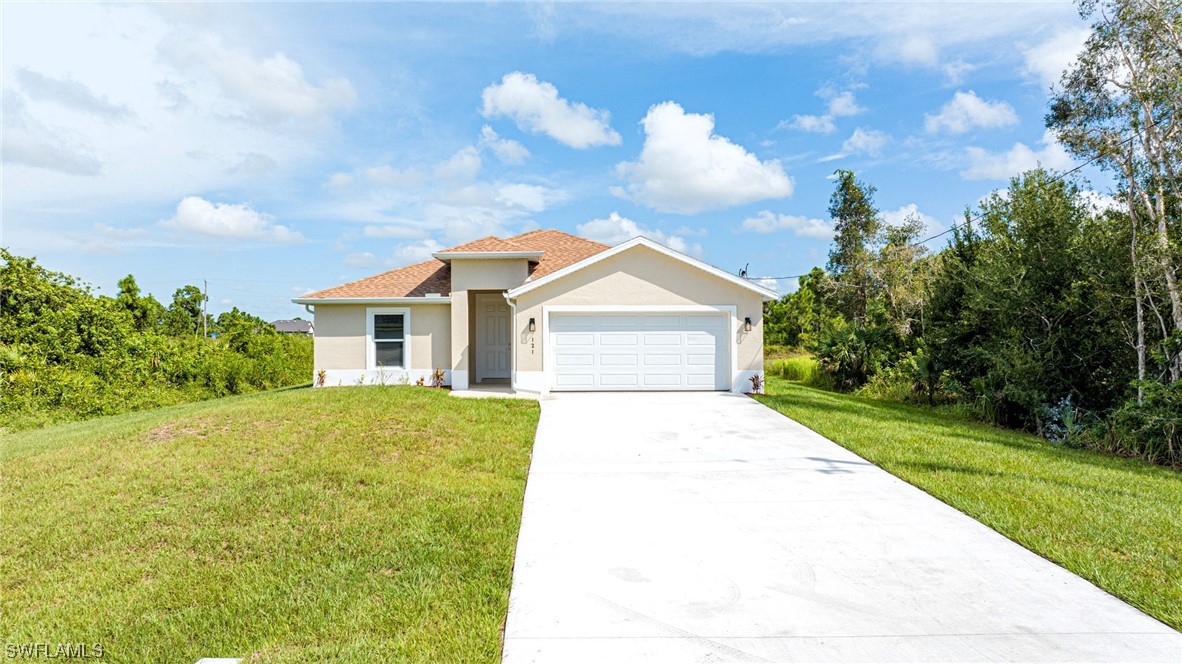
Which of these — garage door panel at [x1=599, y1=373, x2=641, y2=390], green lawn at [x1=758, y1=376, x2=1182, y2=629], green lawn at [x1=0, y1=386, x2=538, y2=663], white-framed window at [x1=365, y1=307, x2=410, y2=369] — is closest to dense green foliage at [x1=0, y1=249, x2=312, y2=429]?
white-framed window at [x1=365, y1=307, x2=410, y2=369]

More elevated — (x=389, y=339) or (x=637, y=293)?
(x=637, y=293)

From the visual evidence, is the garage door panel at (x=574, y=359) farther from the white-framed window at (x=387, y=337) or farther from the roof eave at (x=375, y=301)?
the white-framed window at (x=387, y=337)

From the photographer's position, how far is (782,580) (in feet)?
14.2

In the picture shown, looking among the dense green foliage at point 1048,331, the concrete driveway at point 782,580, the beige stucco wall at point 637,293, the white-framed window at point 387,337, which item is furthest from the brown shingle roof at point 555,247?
the concrete driveway at point 782,580

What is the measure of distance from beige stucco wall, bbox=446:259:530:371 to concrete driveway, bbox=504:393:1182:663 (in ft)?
30.0

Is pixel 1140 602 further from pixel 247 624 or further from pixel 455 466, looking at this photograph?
pixel 455 466

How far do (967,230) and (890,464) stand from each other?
9.87 metres

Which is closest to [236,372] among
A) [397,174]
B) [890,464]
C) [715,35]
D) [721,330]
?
[397,174]

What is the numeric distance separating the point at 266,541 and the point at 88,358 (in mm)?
17116

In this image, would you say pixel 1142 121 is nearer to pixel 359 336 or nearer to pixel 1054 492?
pixel 1054 492

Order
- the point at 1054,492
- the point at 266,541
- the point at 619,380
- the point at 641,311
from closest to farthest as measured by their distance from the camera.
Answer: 1. the point at 266,541
2. the point at 1054,492
3. the point at 641,311
4. the point at 619,380

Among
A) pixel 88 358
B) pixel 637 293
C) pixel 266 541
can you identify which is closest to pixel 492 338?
pixel 637 293

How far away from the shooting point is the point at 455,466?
741 centimetres

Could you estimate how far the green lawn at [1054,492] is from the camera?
A: 14.5 ft
